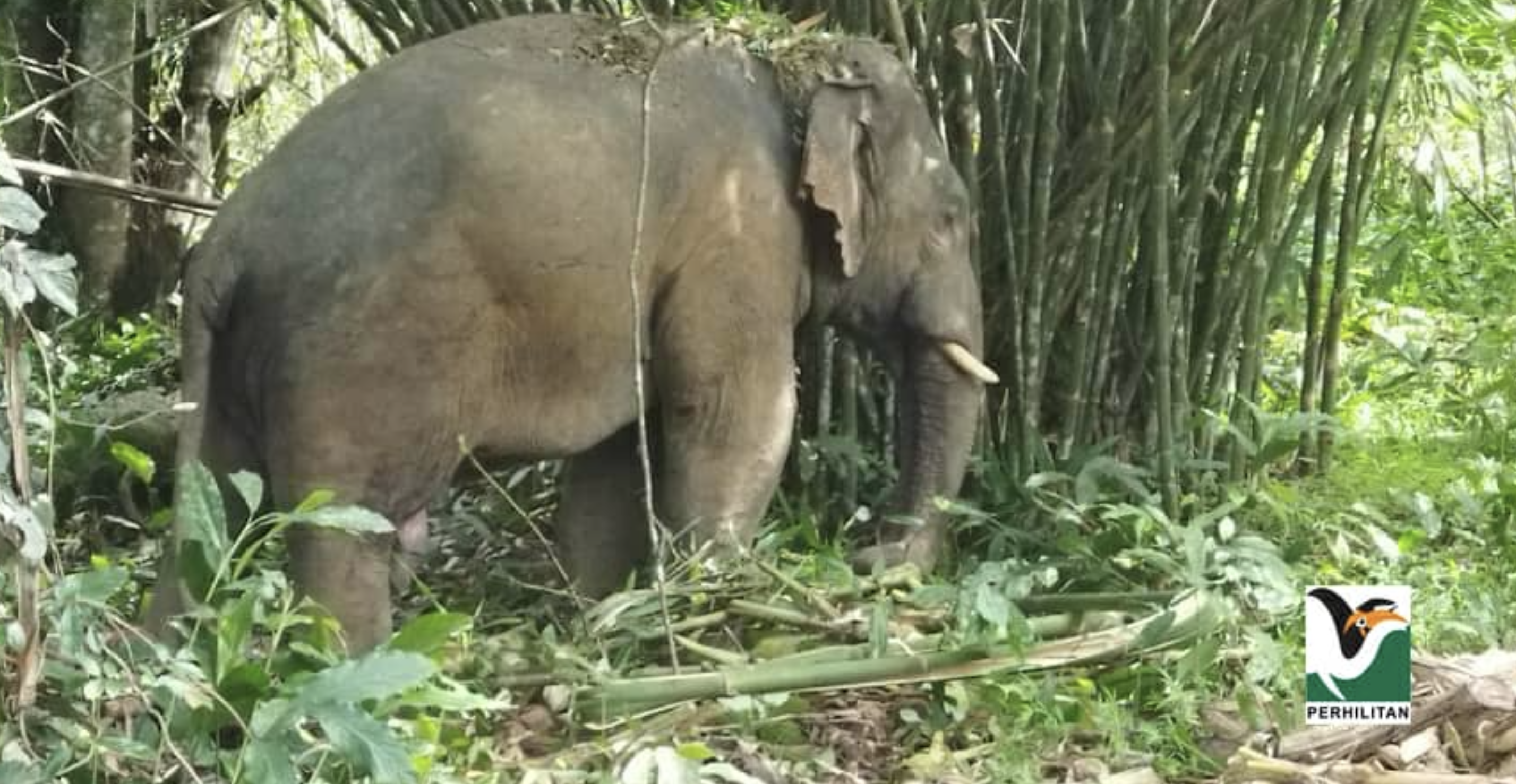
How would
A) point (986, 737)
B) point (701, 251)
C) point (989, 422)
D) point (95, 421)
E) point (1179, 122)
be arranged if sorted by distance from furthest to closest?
point (95, 421) → point (989, 422) → point (1179, 122) → point (701, 251) → point (986, 737)

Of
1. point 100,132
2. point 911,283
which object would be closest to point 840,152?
point 911,283

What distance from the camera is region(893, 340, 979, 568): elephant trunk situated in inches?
162

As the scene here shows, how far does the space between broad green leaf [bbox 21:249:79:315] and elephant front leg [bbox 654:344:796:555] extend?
1557mm

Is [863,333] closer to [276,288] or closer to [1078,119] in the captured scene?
[1078,119]

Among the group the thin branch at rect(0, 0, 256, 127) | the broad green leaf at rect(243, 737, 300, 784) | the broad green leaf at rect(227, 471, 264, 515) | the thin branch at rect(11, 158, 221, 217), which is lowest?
the broad green leaf at rect(243, 737, 300, 784)

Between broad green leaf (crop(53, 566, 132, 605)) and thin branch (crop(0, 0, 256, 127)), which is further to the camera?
thin branch (crop(0, 0, 256, 127))

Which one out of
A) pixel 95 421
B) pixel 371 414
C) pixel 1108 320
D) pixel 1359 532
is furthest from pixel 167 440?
pixel 1359 532

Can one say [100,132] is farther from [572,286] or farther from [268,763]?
[268,763]

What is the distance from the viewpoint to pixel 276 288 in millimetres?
3389

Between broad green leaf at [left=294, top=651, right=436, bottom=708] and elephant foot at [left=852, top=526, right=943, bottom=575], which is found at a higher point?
broad green leaf at [left=294, top=651, right=436, bottom=708]

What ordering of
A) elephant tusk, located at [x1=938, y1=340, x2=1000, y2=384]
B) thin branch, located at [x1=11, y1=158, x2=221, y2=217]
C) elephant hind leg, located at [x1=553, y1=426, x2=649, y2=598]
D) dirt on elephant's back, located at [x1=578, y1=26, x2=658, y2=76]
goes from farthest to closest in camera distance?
elephant hind leg, located at [x1=553, y1=426, x2=649, y2=598] → elephant tusk, located at [x1=938, y1=340, x2=1000, y2=384] → dirt on elephant's back, located at [x1=578, y1=26, x2=658, y2=76] → thin branch, located at [x1=11, y1=158, x2=221, y2=217]

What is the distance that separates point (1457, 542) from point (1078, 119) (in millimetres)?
1159

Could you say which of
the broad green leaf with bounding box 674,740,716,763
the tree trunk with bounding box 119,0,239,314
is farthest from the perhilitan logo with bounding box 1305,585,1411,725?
the tree trunk with bounding box 119,0,239,314

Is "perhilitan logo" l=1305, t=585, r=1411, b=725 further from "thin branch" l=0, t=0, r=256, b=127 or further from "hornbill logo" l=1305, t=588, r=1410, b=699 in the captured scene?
"thin branch" l=0, t=0, r=256, b=127
